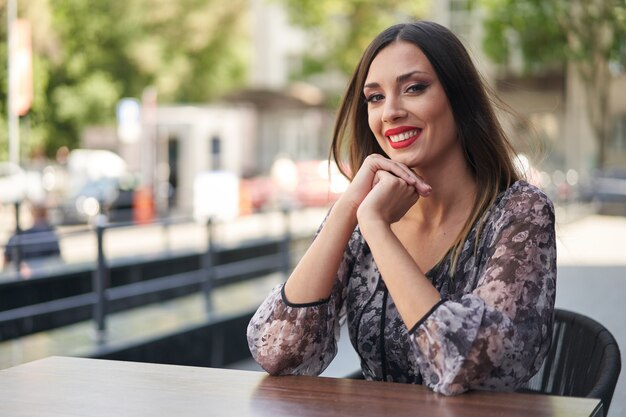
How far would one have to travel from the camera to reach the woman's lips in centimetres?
249

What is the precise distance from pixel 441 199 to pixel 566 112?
33.2 metres

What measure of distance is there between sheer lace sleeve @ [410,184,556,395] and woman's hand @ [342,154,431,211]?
0.71 ft

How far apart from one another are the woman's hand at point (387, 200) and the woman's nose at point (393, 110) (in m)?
0.15

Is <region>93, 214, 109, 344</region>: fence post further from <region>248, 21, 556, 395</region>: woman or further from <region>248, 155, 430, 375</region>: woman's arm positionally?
<region>248, 155, 430, 375</region>: woman's arm

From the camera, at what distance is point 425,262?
8.27 feet

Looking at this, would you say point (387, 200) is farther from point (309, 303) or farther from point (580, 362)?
point (580, 362)

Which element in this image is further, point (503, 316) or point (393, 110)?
point (393, 110)

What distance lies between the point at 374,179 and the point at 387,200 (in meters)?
0.14

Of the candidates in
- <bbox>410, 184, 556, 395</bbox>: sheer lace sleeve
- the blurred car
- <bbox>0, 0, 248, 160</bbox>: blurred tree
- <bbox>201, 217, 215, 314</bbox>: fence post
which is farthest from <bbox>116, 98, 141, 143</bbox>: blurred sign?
<bbox>410, 184, 556, 395</bbox>: sheer lace sleeve

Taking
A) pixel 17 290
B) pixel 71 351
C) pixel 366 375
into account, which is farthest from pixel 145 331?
pixel 366 375

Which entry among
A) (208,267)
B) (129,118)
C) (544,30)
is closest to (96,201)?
(129,118)

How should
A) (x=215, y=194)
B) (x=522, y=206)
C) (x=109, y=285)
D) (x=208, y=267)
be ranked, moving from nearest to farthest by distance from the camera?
(x=522, y=206) < (x=208, y=267) < (x=109, y=285) < (x=215, y=194)

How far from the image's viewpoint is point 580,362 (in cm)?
250

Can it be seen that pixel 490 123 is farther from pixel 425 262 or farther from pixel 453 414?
pixel 453 414
